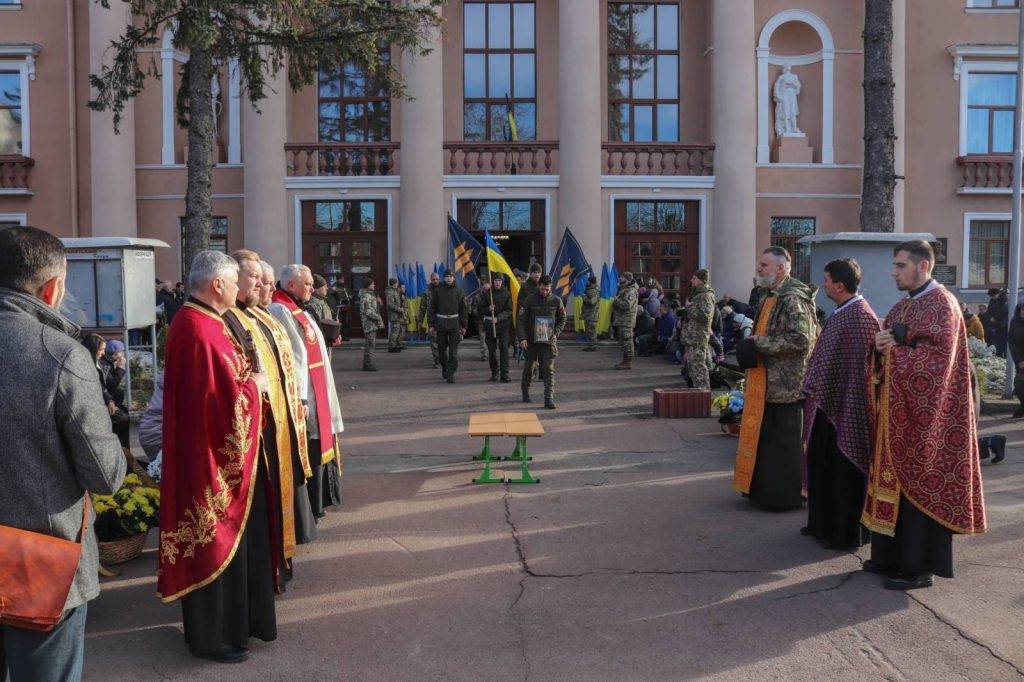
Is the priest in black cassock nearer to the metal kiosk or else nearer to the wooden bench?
the wooden bench

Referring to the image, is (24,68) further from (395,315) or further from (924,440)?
(924,440)

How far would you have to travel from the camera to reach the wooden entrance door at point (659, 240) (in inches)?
983

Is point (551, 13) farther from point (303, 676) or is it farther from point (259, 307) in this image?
point (303, 676)

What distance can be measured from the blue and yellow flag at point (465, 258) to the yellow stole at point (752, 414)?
11655mm

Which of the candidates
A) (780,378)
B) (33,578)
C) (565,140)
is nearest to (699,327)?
(780,378)

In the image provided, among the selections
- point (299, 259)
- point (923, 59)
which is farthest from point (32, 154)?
point (923, 59)

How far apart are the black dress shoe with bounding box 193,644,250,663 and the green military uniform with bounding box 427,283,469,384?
1142 cm

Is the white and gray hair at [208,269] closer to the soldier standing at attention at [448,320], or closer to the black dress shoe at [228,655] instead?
the black dress shoe at [228,655]

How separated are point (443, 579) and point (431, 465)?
3691 millimetres

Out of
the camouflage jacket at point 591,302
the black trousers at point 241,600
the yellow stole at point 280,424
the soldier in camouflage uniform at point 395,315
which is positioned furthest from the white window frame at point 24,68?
the black trousers at point 241,600

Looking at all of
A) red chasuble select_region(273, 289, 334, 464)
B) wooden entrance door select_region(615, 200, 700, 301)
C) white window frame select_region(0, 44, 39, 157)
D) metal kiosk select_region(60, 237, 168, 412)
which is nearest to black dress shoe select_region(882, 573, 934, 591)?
red chasuble select_region(273, 289, 334, 464)

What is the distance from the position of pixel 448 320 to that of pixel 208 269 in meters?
11.5

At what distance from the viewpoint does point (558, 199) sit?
24172mm

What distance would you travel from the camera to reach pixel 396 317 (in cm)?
2052
